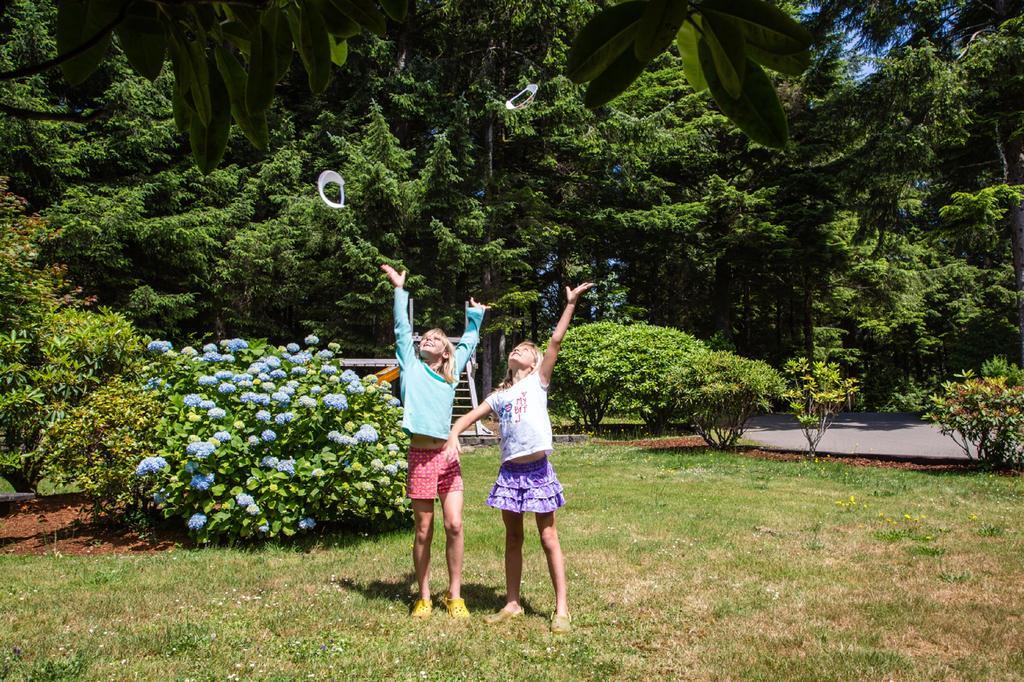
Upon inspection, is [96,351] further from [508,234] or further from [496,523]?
[508,234]

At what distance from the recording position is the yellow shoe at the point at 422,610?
382 centimetres

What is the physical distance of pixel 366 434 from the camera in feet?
17.1

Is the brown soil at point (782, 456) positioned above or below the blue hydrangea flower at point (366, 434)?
below

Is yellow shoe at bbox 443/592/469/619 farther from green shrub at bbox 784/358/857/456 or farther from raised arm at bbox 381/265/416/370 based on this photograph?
green shrub at bbox 784/358/857/456

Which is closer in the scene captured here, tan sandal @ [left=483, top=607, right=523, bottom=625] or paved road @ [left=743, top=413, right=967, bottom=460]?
tan sandal @ [left=483, top=607, right=523, bottom=625]

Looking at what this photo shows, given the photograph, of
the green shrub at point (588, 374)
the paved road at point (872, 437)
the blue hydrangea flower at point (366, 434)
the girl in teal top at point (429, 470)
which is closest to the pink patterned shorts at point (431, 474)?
the girl in teal top at point (429, 470)

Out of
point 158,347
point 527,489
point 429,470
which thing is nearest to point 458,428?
point 429,470

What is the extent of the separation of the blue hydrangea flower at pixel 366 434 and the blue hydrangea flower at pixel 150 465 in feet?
4.76

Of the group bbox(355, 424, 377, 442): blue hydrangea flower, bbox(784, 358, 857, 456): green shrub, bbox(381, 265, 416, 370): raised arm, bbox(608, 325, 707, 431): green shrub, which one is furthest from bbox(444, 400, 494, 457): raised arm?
bbox(608, 325, 707, 431): green shrub

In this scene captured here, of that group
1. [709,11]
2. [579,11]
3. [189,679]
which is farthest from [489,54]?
[709,11]

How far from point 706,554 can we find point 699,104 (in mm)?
19027

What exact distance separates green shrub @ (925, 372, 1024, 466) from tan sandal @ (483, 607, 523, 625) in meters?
7.94

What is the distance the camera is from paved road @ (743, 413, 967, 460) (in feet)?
36.1

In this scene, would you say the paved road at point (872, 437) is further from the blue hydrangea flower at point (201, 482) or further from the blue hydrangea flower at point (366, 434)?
the blue hydrangea flower at point (201, 482)
